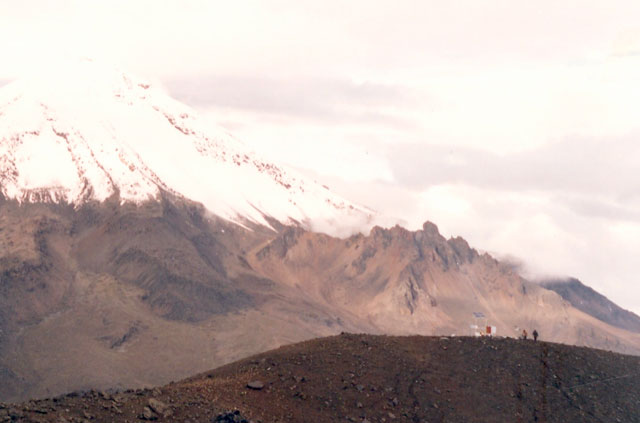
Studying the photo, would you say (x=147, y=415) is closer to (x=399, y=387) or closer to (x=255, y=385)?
(x=255, y=385)

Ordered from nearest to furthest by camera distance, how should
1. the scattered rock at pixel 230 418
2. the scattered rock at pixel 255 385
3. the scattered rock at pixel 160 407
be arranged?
the scattered rock at pixel 160 407, the scattered rock at pixel 230 418, the scattered rock at pixel 255 385

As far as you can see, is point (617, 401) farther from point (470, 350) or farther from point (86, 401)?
point (86, 401)

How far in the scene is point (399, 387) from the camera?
253ft

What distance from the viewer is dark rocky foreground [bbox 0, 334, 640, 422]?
66.5 metres

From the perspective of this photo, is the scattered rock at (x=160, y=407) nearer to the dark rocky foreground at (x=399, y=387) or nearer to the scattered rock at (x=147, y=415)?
the dark rocky foreground at (x=399, y=387)

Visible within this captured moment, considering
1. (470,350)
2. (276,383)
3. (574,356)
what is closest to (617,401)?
(574,356)

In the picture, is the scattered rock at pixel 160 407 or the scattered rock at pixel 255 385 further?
the scattered rock at pixel 255 385

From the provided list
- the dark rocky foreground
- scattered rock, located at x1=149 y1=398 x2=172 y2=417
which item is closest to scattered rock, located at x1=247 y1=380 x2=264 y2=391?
the dark rocky foreground

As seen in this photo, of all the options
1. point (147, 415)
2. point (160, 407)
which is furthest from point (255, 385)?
point (147, 415)

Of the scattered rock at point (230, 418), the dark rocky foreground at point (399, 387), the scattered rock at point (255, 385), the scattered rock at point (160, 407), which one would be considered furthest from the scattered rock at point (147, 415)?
the scattered rock at point (255, 385)

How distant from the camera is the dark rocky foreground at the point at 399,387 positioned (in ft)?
218

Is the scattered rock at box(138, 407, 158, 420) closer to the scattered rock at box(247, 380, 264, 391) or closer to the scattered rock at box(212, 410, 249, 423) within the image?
the scattered rock at box(212, 410, 249, 423)

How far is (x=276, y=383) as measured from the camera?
7431 cm

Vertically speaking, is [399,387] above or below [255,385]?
above
